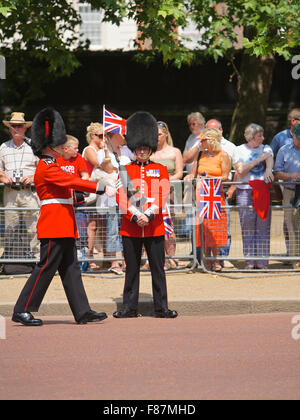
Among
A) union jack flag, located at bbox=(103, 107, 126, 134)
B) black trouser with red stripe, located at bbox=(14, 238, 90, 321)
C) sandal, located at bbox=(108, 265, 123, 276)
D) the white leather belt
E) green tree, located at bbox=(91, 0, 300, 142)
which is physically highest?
green tree, located at bbox=(91, 0, 300, 142)

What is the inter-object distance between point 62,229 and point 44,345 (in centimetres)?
134

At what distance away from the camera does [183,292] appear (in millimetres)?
9938

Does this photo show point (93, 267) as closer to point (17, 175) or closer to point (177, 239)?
point (177, 239)

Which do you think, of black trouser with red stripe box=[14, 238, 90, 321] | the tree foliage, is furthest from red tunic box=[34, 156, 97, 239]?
the tree foliage

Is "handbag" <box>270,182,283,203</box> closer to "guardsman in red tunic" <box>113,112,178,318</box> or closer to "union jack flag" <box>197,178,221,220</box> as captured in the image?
"union jack flag" <box>197,178,221,220</box>

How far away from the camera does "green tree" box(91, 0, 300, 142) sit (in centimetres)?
1550

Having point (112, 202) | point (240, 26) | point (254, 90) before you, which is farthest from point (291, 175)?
point (254, 90)

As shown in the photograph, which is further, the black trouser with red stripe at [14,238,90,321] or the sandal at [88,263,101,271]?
the sandal at [88,263,101,271]

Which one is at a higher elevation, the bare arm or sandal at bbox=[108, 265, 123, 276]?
the bare arm

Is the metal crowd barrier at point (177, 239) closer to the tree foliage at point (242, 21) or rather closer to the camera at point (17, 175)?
the camera at point (17, 175)

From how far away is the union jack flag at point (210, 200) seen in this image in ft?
36.1

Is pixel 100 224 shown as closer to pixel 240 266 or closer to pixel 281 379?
pixel 240 266

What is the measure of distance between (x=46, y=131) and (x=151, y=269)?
1694 millimetres

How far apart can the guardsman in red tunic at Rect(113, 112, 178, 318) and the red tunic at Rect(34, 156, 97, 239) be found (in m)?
0.63
